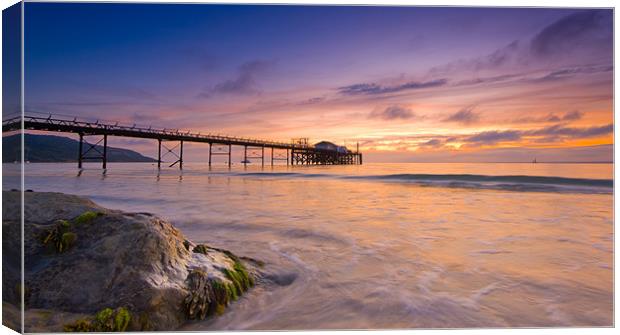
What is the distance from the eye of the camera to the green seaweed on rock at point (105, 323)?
2570 millimetres

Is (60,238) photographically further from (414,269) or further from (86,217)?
(414,269)

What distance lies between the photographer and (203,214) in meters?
7.71

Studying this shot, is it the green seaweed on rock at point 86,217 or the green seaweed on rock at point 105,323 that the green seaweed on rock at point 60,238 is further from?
the green seaweed on rock at point 105,323

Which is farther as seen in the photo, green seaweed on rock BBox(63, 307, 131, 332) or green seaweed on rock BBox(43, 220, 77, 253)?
green seaweed on rock BBox(43, 220, 77, 253)

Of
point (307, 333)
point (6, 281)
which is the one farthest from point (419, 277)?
point (6, 281)

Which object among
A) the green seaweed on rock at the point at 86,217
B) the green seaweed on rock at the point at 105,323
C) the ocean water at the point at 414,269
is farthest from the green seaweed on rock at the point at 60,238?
the green seaweed on rock at the point at 105,323

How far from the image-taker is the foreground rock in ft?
8.61

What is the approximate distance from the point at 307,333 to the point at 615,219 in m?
3.57

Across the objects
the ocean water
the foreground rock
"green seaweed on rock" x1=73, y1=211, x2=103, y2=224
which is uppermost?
"green seaweed on rock" x1=73, y1=211, x2=103, y2=224

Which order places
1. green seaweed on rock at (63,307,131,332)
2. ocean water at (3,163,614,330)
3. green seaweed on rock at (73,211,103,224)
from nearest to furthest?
green seaweed on rock at (63,307,131,332) < ocean water at (3,163,614,330) < green seaweed on rock at (73,211,103,224)

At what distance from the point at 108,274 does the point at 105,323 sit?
0.35 m

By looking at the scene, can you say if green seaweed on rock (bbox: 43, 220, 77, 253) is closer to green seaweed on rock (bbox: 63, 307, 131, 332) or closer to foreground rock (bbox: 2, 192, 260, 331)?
foreground rock (bbox: 2, 192, 260, 331)

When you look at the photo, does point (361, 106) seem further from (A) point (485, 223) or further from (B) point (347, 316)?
(B) point (347, 316)

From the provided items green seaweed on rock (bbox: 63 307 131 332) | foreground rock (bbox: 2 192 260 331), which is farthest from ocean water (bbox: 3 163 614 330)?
green seaweed on rock (bbox: 63 307 131 332)
